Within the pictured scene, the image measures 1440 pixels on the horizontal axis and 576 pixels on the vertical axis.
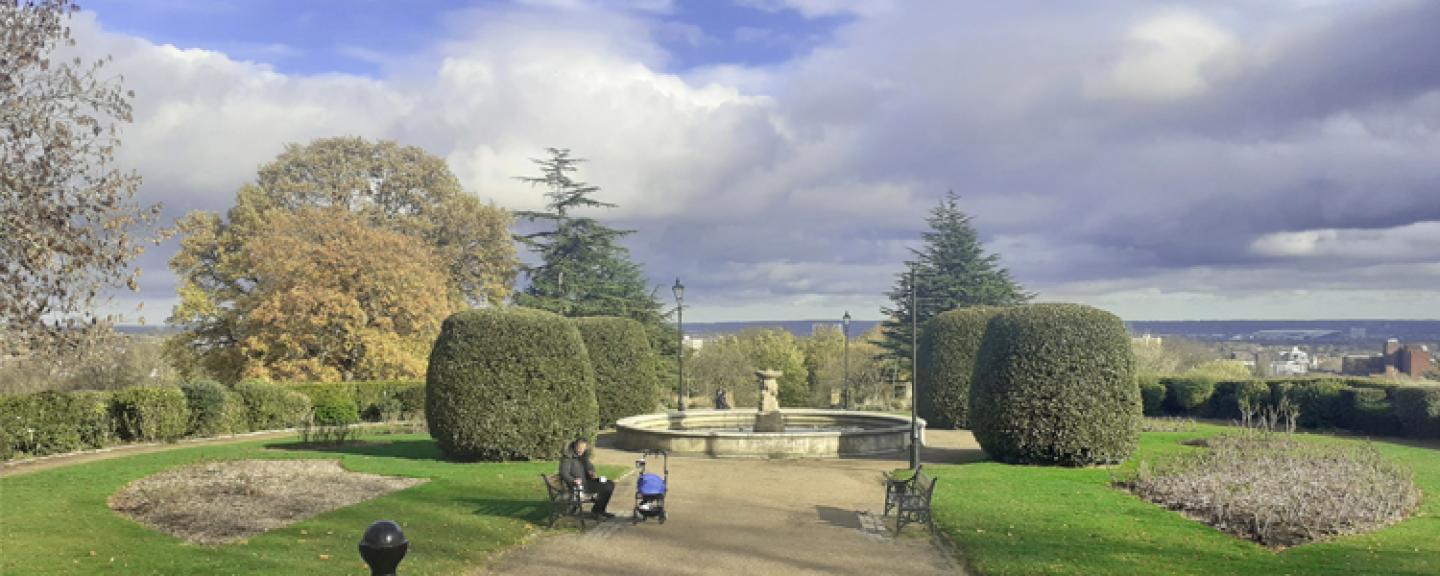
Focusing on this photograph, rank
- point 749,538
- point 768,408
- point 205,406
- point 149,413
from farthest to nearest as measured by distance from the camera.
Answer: point 205,406 → point 768,408 → point 149,413 → point 749,538

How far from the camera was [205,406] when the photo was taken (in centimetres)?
2502

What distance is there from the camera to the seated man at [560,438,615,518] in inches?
506

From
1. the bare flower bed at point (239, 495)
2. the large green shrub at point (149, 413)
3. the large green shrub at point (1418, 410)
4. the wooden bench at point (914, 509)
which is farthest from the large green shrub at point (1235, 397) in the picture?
the large green shrub at point (149, 413)

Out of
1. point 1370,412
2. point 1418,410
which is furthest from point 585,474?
point 1370,412

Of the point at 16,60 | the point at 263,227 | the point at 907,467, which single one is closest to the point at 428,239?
the point at 263,227

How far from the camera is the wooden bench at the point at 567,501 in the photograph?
40.8ft

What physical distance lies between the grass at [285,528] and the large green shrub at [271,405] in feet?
30.4

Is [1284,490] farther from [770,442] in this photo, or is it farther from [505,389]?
[505,389]

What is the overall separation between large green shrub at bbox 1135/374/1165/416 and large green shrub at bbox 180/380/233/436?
98.7 ft

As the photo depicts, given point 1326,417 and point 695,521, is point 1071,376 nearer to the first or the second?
point 695,521

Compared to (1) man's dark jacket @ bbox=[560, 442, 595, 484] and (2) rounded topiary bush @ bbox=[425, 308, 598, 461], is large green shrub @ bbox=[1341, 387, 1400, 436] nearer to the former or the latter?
(2) rounded topiary bush @ bbox=[425, 308, 598, 461]

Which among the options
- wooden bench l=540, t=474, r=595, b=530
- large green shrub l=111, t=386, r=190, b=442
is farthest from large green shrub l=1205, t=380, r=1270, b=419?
large green shrub l=111, t=386, r=190, b=442

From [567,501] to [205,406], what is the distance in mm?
17005

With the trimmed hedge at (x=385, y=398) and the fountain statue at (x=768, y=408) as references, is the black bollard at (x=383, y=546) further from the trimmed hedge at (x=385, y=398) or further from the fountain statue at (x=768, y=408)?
the trimmed hedge at (x=385, y=398)
